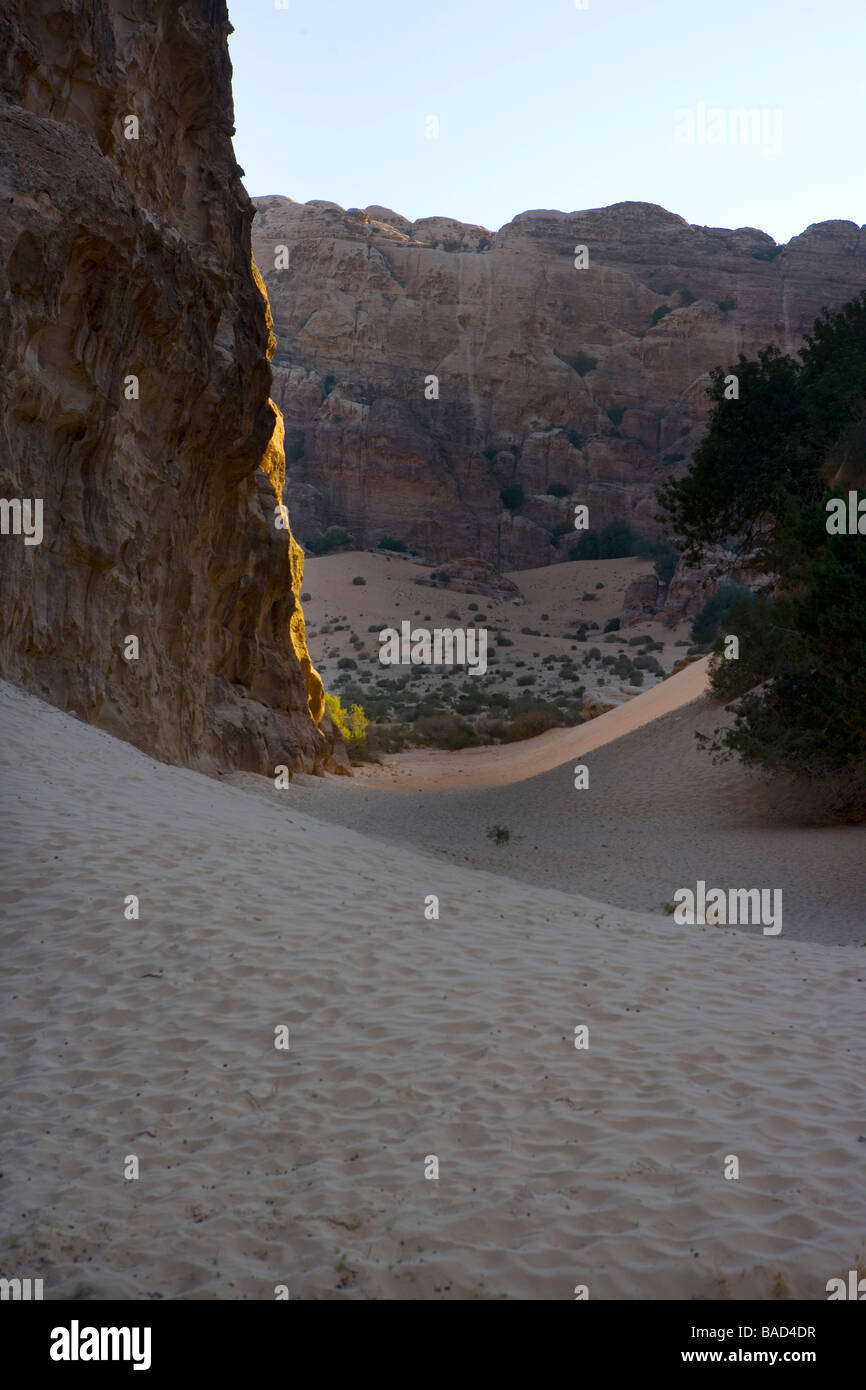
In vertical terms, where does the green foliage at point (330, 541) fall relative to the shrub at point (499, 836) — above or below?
above

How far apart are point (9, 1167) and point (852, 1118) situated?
4318 mm

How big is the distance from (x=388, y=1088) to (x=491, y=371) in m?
73.7

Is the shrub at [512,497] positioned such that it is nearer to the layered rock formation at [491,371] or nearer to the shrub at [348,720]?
the layered rock formation at [491,371]

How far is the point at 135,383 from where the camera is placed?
54.5 ft

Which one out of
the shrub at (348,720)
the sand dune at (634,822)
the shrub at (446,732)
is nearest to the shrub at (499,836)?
the sand dune at (634,822)

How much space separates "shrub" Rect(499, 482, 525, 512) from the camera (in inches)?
2899

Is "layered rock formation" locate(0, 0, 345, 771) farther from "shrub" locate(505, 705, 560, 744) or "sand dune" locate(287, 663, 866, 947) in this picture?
"shrub" locate(505, 705, 560, 744)

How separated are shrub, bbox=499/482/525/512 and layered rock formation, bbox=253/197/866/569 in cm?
49

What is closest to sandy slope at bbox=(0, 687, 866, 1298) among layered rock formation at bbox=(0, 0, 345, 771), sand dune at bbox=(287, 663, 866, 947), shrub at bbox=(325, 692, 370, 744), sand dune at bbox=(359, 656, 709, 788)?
layered rock formation at bbox=(0, 0, 345, 771)

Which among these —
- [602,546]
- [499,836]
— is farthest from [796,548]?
[602,546]

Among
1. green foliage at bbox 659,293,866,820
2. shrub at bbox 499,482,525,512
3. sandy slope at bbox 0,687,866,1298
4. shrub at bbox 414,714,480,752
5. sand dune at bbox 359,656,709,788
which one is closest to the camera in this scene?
sandy slope at bbox 0,687,866,1298

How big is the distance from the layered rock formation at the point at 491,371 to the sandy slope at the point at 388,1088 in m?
62.8

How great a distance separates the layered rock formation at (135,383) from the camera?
13695 mm

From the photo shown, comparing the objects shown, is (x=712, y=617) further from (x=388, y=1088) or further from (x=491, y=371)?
(x=388, y=1088)
